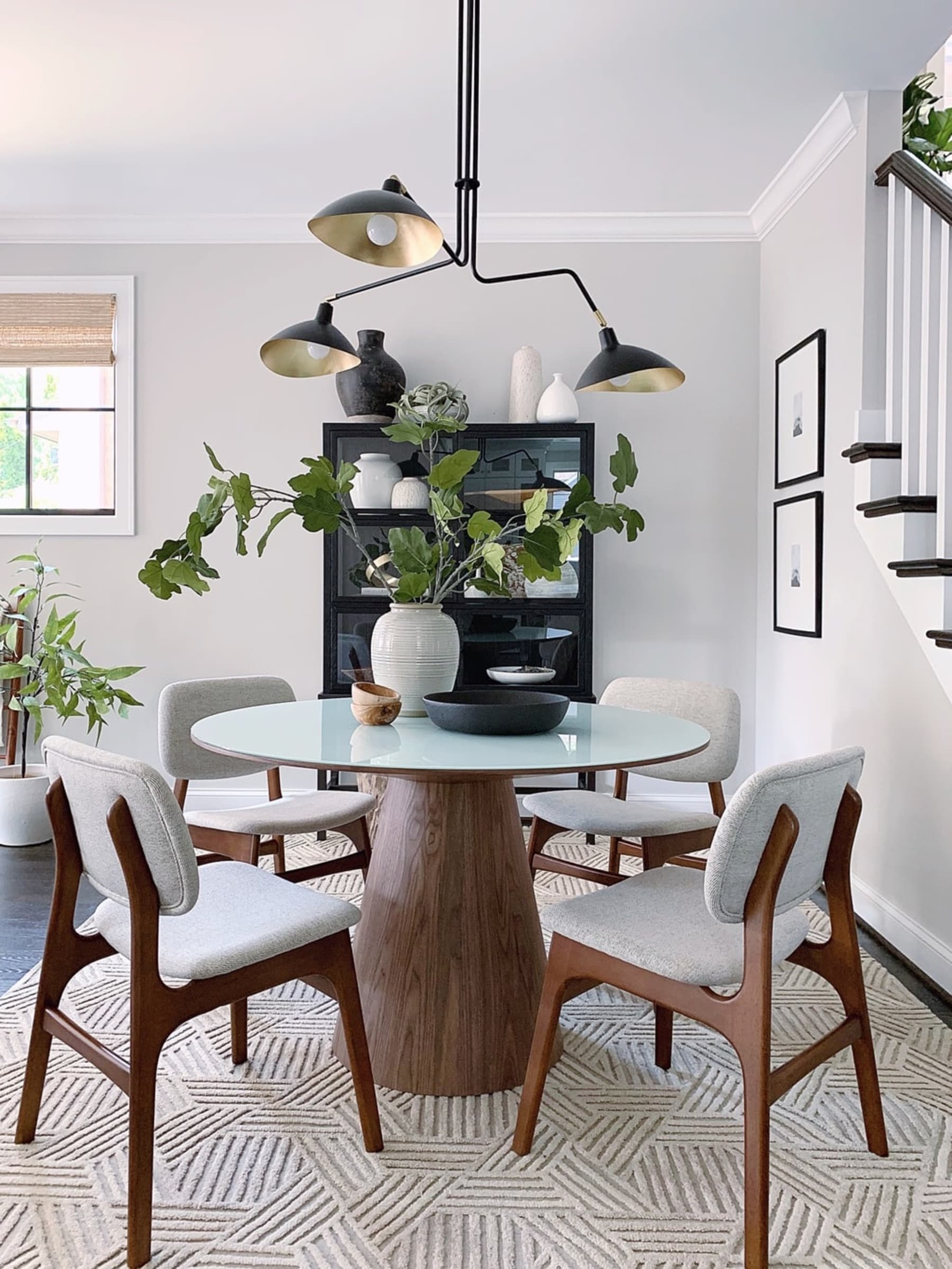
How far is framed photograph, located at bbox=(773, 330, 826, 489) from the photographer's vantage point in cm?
335

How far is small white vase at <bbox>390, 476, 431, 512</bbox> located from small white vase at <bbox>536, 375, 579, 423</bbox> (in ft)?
1.83

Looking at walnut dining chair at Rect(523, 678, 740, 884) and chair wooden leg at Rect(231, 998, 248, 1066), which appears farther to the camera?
walnut dining chair at Rect(523, 678, 740, 884)

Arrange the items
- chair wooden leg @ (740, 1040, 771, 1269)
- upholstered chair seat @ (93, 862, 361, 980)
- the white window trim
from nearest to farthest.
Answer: chair wooden leg @ (740, 1040, 771, 1269), upholstered chair seat @ (93, 862, 361, 980), the white window trim

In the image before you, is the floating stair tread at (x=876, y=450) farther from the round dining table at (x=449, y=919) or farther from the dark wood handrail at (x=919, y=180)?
the round dining table at (x=449, y=919)

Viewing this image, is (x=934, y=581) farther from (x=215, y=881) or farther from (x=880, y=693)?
(x=215, y=881)

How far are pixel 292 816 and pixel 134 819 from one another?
99 cm

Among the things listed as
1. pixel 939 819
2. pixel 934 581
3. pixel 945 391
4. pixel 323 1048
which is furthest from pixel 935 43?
pixel 323 1048

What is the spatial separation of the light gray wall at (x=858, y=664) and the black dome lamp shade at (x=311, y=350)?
1654 millimetres

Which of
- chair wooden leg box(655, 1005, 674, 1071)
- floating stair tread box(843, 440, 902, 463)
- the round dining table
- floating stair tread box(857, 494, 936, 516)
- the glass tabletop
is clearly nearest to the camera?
the glass tabletop

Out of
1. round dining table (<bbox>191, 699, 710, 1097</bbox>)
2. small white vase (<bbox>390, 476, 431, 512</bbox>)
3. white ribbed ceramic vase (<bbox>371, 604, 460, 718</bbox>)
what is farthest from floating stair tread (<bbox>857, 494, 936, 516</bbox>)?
small white vase (<bbox>390, 476, 431, 512</bbox>)

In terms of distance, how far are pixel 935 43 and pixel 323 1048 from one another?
10.4ft

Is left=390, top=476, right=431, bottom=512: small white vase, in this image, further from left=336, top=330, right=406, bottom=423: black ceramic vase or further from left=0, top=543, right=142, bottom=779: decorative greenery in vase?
left=0, top=543, right=142, bottom=779: decorative greenery in vase

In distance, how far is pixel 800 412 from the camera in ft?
11.7

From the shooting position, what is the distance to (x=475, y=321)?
414 cm
